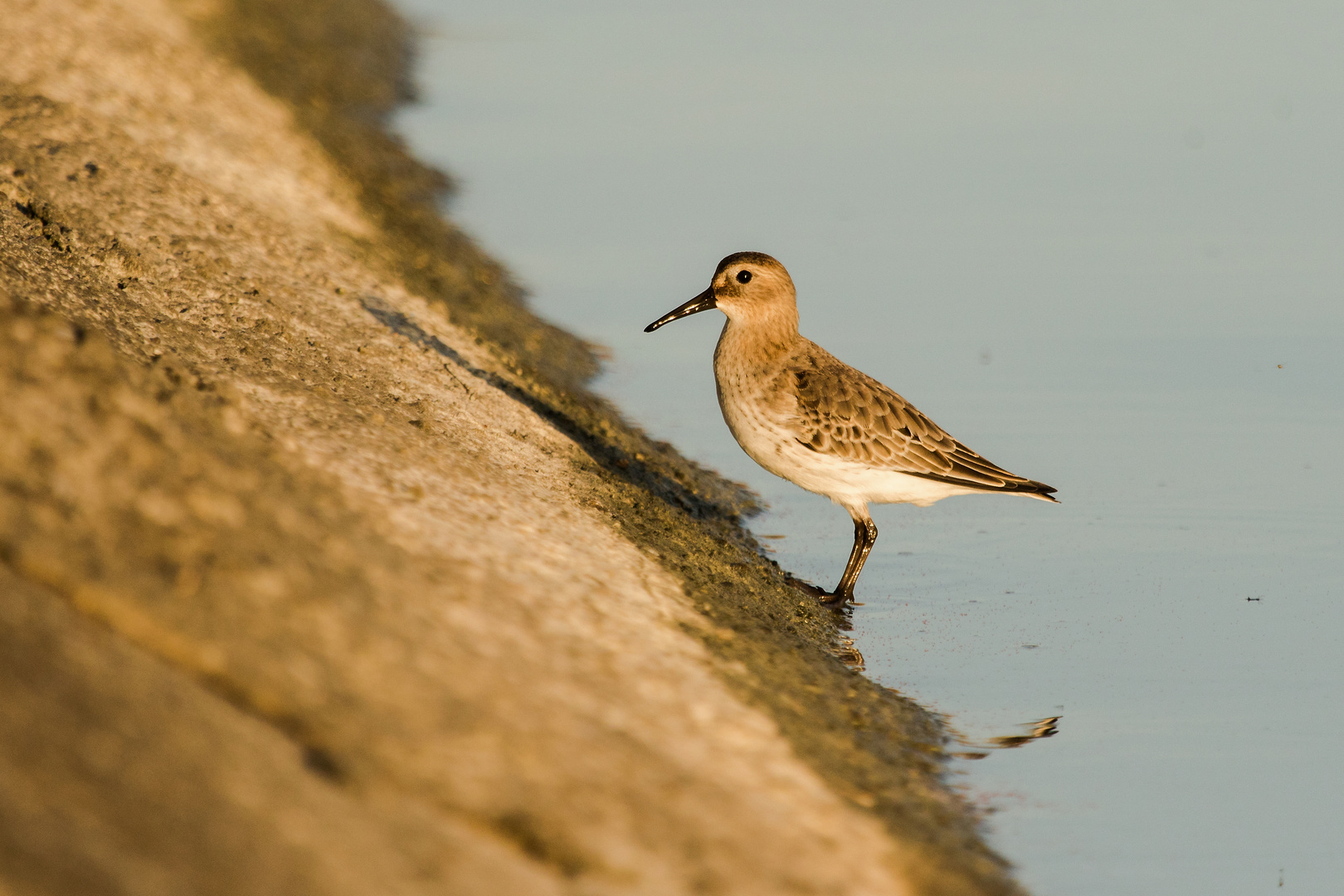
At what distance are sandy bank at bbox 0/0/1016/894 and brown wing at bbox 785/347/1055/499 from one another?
1.02m

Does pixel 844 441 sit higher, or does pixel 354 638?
pixel 844 441

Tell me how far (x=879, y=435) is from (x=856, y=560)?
845 millimetres

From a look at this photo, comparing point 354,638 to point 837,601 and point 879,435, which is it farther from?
point 879,435

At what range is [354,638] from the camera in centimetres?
527

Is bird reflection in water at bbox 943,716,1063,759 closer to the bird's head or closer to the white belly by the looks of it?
the white belly

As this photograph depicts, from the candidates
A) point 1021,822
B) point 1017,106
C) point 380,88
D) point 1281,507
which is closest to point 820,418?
point 1021,822

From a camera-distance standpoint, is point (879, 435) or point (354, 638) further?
point (879, 435)

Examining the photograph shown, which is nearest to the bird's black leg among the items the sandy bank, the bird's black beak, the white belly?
the white belly

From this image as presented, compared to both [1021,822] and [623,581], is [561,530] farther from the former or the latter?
[1021,822]

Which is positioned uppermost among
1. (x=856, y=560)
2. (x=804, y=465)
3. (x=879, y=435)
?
(x=879, y=435)

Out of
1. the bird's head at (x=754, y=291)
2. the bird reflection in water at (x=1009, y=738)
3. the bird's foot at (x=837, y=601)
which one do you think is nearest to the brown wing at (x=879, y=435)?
the bird's head at (x=754, y=291)

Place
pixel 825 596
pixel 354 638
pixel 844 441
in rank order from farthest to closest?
pixel 825 596
pixel 844 441
pixel 354 638

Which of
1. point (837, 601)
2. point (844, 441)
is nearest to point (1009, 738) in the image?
point (837, 601)

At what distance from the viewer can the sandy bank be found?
4.39 m
